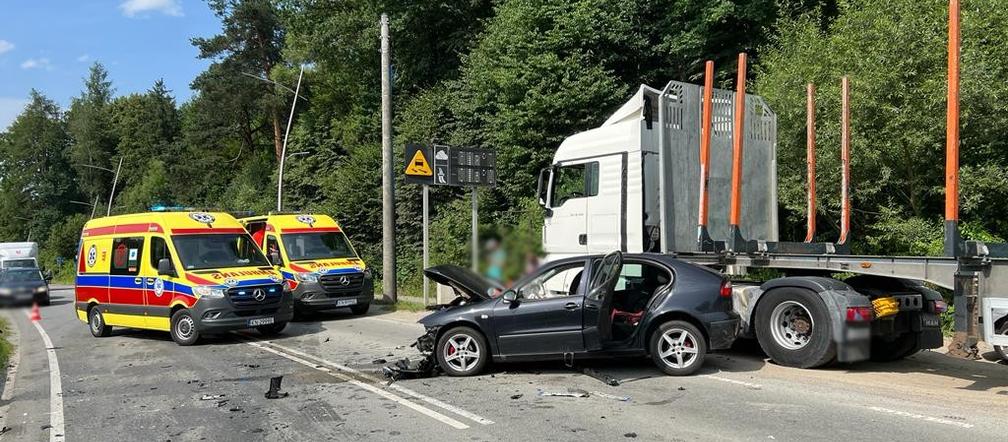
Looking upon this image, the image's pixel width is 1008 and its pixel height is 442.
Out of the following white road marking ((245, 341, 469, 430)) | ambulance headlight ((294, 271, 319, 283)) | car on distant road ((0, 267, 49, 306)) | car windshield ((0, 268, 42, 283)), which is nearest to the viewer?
car on distant road ((0, 267, 49, 306))

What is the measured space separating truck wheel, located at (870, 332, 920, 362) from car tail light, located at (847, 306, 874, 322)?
1021mm

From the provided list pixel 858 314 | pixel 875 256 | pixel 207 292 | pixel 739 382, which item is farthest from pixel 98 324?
pixel 875 256

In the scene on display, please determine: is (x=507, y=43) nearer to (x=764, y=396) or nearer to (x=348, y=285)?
(x=348, y=285)

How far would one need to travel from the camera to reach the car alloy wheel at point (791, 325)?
828 cm

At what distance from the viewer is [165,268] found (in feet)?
39.5

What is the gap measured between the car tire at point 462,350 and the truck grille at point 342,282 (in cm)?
776

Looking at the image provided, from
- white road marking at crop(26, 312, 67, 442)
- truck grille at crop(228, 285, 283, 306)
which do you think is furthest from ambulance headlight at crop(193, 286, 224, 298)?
white road marking at crop(26, 312, 67, 442)

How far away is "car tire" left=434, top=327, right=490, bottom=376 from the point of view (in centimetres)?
830

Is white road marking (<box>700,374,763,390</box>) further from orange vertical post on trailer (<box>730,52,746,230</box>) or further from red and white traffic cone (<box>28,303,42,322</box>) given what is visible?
red and white traffic cone (<box>28,303,42,322</box>)

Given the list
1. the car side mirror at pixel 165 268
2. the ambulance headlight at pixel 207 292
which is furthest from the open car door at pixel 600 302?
the car side mirror at pixel 165 268

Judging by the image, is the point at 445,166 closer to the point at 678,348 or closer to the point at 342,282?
the point at 342,282

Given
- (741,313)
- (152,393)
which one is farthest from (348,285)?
(741,313)

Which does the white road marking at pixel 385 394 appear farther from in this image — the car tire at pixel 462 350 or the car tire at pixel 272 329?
the car tire at pixel 272 329

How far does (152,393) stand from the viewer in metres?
8.02
